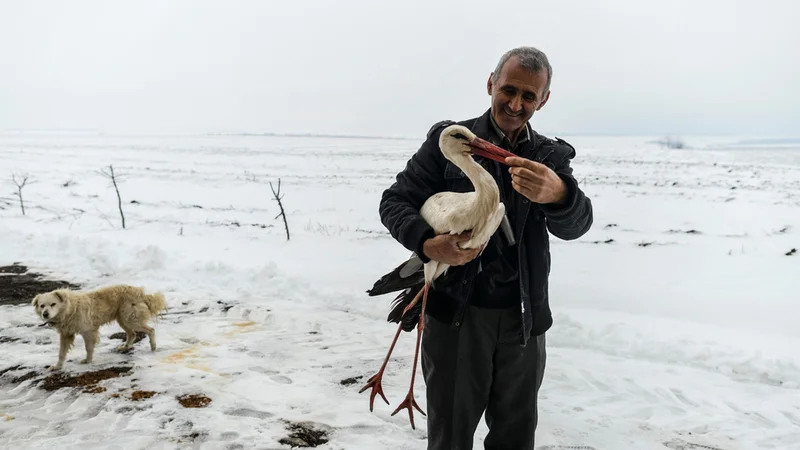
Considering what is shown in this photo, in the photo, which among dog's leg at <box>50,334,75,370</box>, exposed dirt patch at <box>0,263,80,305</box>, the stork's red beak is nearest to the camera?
the stork's red beak

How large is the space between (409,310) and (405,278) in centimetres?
17

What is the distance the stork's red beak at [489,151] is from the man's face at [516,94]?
0.17 meters

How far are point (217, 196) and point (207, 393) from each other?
411 inches

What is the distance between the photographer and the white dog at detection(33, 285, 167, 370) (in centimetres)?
378

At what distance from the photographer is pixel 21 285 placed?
586cm

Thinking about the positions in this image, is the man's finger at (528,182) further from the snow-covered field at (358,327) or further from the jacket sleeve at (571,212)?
the snow-covered field at (358,327)

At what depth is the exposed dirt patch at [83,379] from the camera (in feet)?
11.9

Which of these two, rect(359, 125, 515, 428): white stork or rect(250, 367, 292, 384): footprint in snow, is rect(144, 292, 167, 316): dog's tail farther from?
rect(359, 125, 515, 428): white stork

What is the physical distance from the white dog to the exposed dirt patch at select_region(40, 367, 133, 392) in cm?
20

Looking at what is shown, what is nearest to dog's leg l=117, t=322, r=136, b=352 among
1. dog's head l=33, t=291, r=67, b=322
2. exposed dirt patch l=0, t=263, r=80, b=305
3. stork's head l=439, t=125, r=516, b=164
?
dog's head l=33, t=291, r=67, b=322

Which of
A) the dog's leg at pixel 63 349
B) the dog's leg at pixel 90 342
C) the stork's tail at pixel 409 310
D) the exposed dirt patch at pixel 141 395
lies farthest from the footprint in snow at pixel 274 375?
the stork's tail at pixel 409 310

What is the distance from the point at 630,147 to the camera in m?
24.0

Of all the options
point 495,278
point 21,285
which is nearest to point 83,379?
point 21,285

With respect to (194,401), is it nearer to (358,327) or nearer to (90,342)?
(90,342)
